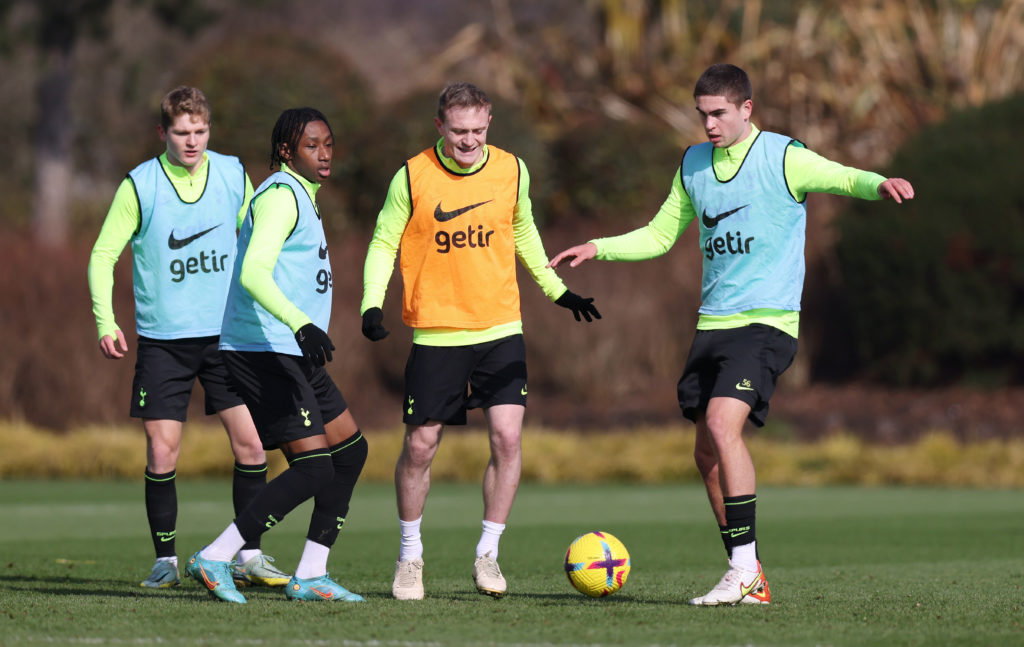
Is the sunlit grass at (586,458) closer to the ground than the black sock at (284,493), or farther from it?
farther from it

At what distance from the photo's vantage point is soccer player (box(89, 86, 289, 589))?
7.73 meters

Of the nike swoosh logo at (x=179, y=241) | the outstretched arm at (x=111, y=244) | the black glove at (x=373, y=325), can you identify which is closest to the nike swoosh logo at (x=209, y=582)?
the black glove at (x=373, y=325)

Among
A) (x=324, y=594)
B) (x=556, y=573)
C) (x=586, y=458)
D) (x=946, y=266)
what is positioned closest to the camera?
(x=324, y=594)

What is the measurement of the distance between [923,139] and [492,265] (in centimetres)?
1500

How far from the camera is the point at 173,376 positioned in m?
7.82

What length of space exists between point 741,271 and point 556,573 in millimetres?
2423

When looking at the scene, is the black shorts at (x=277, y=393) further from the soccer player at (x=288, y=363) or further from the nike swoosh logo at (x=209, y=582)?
the nike swoosh logo at (x=209, y=582)

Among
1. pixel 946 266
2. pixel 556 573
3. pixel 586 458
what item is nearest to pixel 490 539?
pixel 556 573

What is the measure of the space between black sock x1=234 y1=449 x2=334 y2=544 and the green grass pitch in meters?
0.35

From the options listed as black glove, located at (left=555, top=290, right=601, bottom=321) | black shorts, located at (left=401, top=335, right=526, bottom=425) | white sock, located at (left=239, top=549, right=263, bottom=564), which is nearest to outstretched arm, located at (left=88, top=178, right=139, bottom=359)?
white sock, located at (left=239, top=549, right=263, bottom=564)

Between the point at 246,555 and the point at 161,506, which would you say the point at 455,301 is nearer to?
the point at 246,555

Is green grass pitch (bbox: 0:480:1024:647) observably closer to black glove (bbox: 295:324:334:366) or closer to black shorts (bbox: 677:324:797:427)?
black shorts (bbox: 677:324:797:427)

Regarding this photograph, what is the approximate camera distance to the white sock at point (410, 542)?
7.14m

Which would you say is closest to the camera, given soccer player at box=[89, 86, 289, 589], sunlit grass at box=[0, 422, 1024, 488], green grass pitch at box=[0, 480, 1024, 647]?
green grass pitch at box=[0, 480, 1024, 647]
